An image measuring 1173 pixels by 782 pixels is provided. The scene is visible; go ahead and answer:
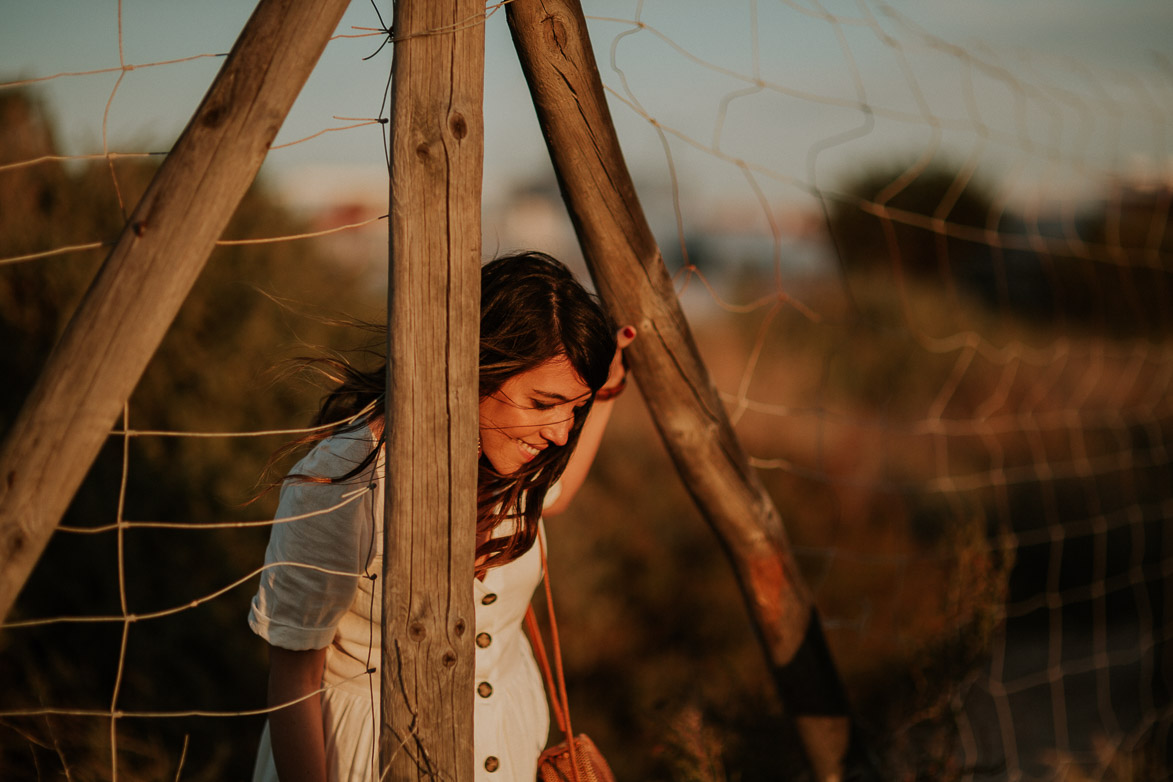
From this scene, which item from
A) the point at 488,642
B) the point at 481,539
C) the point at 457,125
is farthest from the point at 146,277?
the point at 488,642

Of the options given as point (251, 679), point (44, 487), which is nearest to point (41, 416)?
point (44, 487)

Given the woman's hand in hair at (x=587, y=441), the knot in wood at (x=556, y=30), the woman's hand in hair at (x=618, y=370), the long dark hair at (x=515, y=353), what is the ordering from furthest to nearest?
the woman's hand in hair at (x=587, y=441) < the woman's hand in hair at (x=618, y=370) < the long dark hair at (x=515, y=353) < the knot in wood at (x=556, y=30)

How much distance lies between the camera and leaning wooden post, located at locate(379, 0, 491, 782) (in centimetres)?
111

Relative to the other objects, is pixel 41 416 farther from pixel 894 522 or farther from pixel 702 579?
pixel 894 522

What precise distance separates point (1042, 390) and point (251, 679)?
776cm

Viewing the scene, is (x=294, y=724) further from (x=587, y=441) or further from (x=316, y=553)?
(x=587, y=441)

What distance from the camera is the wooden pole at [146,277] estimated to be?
97 centimetres

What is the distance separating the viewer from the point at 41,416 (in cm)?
97

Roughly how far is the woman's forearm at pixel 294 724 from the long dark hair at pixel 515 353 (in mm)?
322

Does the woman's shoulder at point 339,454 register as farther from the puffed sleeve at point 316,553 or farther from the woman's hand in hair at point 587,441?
the woman's hand in hair at point 587,441

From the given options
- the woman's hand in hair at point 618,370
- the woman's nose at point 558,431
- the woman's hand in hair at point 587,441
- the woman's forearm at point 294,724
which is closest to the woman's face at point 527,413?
the woman's nose at point 558,431

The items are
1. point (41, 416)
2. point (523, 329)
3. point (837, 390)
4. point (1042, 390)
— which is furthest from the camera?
point (1042, 390)

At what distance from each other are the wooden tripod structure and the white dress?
79 millimetres

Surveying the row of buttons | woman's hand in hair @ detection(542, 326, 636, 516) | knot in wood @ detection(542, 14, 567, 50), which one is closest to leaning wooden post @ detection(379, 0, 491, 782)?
knot in wood @ detection(542, 14, 567, 50)
